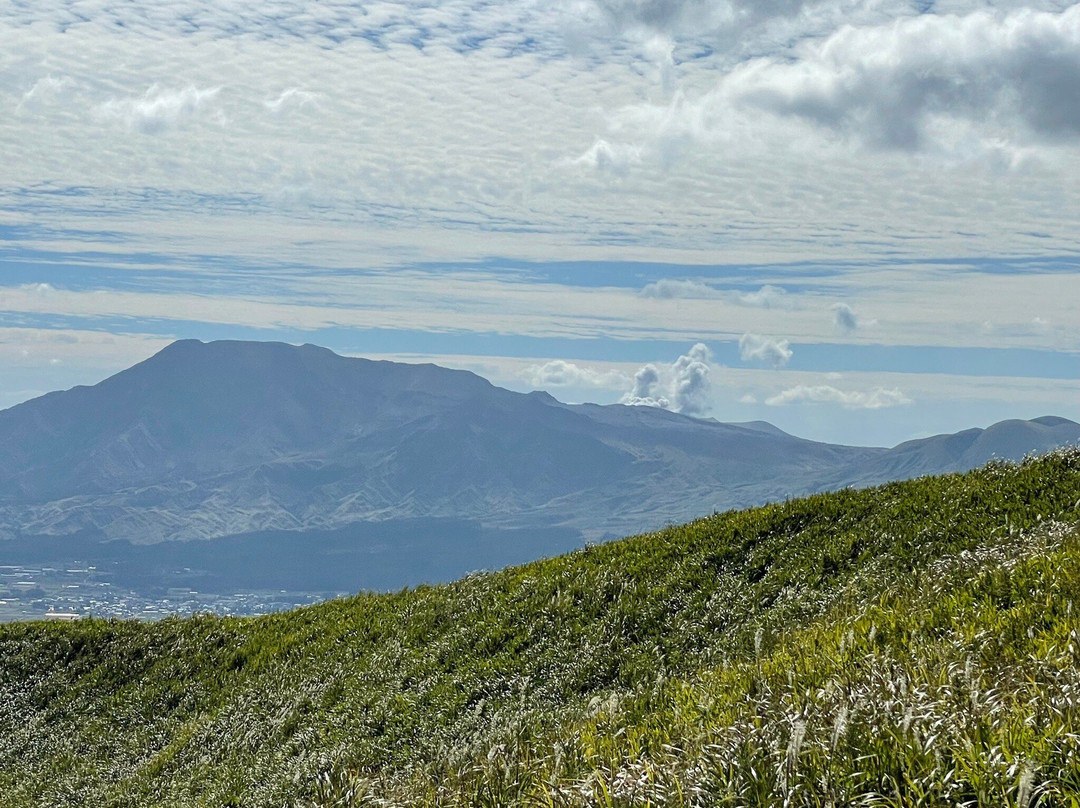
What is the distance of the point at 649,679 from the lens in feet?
50.1

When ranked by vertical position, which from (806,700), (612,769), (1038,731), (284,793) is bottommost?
(284,793)

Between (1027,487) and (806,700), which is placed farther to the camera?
(1027,487)

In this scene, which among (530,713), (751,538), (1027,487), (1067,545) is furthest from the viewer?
(751,538)

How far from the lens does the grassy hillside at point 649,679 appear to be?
19.3 feet

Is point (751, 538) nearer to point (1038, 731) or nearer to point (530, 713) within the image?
point (530, 713)

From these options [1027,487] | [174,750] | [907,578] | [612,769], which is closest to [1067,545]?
[907,578]

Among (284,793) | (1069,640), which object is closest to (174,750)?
(284,793)

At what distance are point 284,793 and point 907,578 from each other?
1070cm

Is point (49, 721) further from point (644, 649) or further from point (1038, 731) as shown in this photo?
point (1038, 731)

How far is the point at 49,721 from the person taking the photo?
26172 millimetres

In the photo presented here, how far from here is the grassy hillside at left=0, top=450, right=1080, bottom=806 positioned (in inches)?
231

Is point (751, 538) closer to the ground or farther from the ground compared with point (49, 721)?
farther from the ground

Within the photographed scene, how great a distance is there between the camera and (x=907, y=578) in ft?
50.9

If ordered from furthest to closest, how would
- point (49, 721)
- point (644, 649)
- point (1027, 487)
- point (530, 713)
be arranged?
point (49, 721) < point (1027, 487) < point (644, 649) < point (530, 713)
